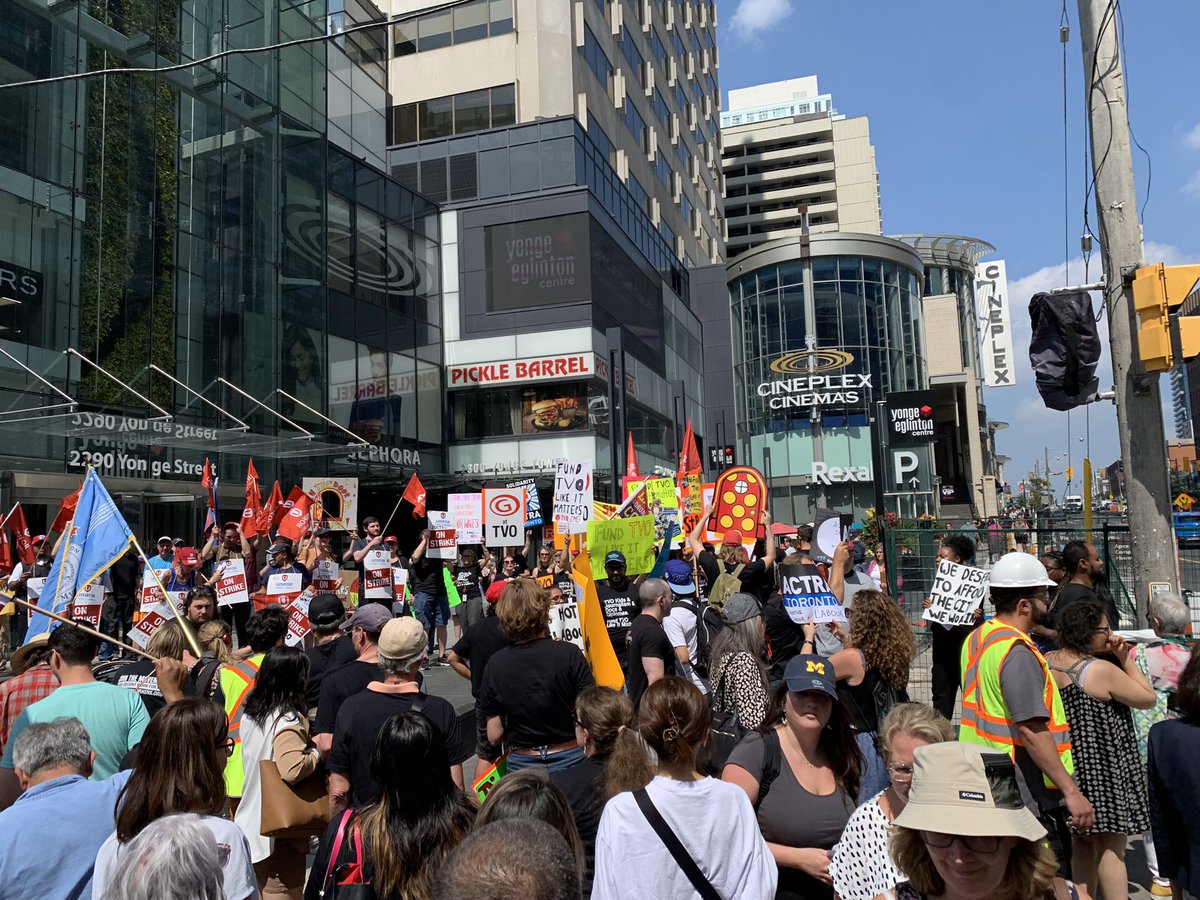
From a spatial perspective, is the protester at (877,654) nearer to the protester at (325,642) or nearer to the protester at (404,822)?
the protester at (404,822)

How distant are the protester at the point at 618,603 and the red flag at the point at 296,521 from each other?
26.4 ft

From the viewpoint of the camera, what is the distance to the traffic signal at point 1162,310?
5.92m

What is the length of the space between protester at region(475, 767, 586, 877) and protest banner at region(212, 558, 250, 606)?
8.46 meters

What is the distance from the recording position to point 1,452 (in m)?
17.6

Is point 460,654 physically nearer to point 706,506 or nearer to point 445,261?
point 706,506

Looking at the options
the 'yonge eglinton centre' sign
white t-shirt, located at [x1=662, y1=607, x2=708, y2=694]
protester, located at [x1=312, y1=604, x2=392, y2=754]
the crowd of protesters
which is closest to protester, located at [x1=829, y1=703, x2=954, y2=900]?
the crowd of protesters

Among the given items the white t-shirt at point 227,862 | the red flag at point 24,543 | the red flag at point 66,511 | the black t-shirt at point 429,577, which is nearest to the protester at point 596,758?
the white t-shirt at point 227,862

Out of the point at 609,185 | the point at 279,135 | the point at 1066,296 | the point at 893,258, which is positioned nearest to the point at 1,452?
the point at 279,135

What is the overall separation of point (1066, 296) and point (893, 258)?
1801 inches

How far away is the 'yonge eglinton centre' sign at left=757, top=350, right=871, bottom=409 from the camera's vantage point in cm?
4841

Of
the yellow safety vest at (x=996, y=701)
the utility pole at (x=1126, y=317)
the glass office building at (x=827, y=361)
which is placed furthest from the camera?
the glass office building at (x=827, y=361)

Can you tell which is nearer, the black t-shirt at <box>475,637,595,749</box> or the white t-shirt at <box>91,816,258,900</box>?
the white t-shirt at <box>91,816,258,900</box>

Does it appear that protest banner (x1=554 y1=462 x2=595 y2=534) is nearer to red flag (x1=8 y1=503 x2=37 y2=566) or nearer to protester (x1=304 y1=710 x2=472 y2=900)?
protester (x1=304 y1=710 x2=472 y2=900)

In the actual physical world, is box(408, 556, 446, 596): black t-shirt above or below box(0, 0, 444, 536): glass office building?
Answer: below
